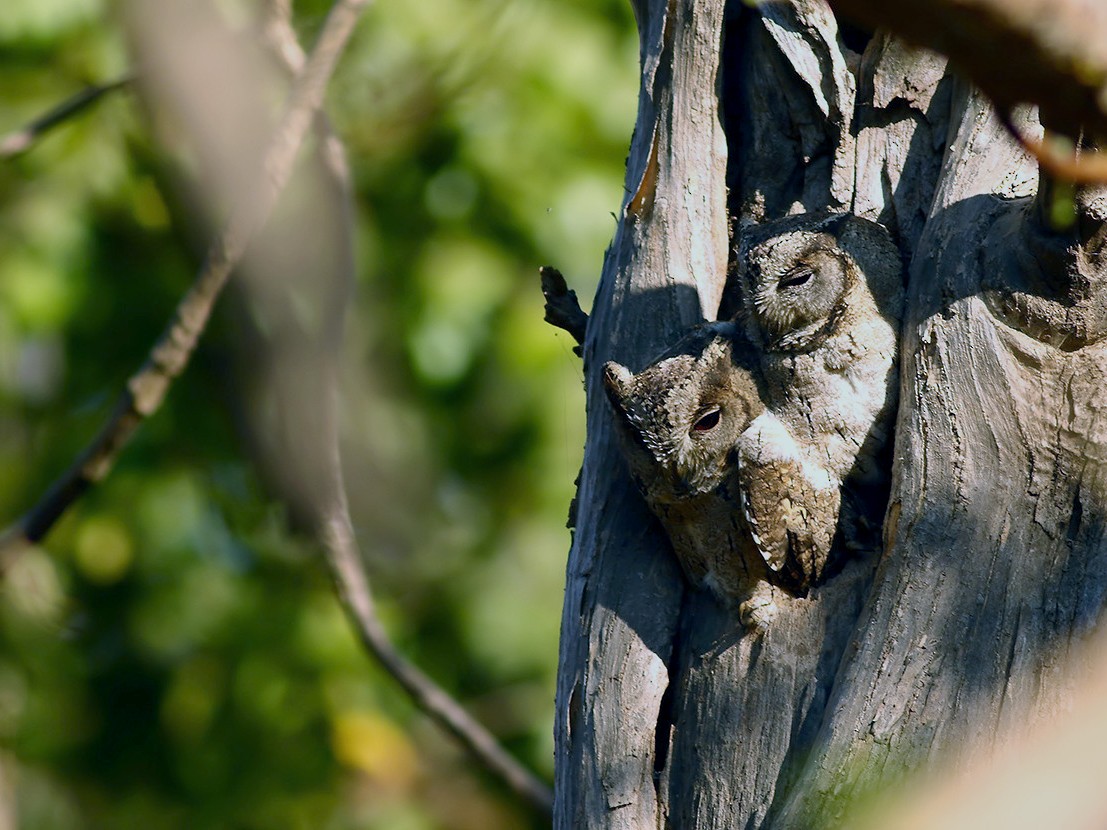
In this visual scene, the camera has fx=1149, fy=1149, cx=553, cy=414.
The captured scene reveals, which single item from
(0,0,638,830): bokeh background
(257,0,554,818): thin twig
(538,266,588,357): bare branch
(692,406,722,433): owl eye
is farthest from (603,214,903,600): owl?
(0,0,638,830): bokeh background

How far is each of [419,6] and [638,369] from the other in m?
2.47

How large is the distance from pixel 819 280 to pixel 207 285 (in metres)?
1.48

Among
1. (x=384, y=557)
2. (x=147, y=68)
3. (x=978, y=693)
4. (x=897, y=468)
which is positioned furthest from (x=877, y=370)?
(x=384, y=557)

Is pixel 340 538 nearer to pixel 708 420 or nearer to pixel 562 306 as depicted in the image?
pixel 562 306

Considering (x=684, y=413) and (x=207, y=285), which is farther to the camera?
(x=207, y=285)

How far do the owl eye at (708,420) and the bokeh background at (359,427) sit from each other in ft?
6.72

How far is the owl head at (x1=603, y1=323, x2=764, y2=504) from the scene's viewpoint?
1.96 meters

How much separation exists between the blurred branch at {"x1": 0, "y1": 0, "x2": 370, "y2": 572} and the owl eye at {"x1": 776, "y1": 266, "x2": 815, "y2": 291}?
4.11 ft

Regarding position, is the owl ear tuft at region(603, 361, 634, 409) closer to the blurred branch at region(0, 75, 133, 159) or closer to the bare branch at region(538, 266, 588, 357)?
the bare branch at region(538, 266, 588, 357)

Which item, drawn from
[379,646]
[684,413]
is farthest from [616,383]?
[379,646]

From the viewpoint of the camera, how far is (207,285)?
107 inches

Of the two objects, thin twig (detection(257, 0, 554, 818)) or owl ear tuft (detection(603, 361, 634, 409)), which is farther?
thin twig (detection(257, 0, 554, 818))

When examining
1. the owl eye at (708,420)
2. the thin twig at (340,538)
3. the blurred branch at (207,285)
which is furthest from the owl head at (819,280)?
the thin twig at (340,538)

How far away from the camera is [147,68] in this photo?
3.24 metres
